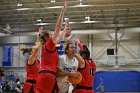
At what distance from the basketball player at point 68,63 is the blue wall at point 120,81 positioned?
1556 cm

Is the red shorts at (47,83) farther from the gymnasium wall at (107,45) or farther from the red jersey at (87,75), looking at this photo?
the gymnasium wall at (107,45)

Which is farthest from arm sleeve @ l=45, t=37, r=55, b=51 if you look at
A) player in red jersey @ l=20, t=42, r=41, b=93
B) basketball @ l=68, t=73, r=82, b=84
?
player in red jersey @ l=20, t=42, r=41, b=93

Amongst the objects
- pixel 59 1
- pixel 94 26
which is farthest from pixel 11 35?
pixel 59 1

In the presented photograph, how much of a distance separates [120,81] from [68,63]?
53.5 ft

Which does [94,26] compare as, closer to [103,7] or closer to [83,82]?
[103,7]

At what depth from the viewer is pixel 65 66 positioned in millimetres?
4020

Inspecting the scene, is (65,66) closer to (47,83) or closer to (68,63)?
(68,63)

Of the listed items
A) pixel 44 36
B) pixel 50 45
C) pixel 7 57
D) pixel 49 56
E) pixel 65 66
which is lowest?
pixel 7 57

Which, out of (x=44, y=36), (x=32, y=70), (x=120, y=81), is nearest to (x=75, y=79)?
(x=44, y=36)

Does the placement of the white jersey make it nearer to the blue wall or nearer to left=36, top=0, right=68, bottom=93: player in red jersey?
left=36, top=0, right=68, bottom=93: player in red jersey

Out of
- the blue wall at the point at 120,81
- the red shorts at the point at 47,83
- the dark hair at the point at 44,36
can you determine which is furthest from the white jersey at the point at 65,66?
the blue wall at the point at 120,81

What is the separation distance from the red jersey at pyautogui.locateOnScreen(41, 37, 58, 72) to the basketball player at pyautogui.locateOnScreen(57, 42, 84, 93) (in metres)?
0.16

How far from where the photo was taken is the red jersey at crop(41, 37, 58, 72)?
3.81 metres

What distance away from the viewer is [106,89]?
65.1ft
